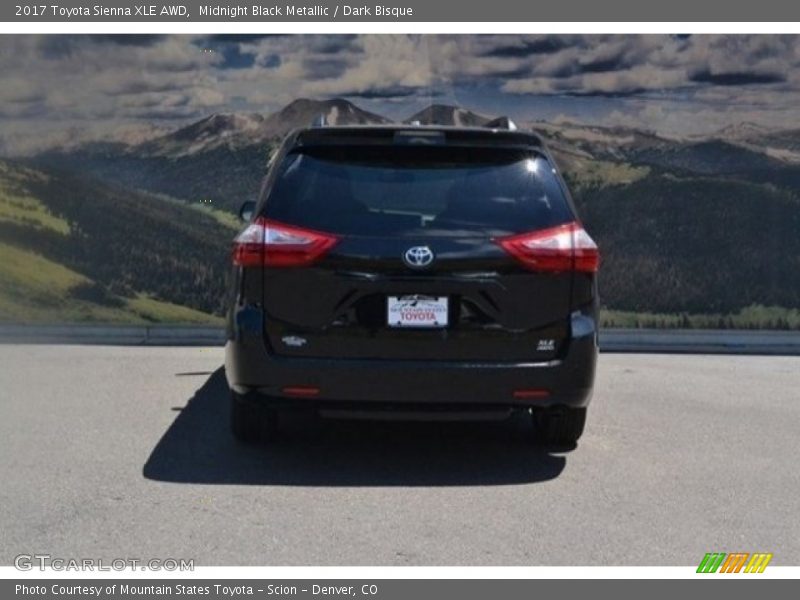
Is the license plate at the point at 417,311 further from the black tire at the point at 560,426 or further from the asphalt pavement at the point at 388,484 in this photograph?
Answer: the black tire at the point at 560,426

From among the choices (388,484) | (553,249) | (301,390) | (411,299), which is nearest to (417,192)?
(411,299)

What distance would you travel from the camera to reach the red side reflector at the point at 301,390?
6.71 m

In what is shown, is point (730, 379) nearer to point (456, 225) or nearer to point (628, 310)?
point (628, 310)

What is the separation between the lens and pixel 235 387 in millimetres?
6930

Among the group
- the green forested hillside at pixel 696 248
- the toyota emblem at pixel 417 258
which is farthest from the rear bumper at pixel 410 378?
the green forested hillside at pixel 696 248

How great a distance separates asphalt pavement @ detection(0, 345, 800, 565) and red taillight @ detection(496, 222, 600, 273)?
1.12 meters

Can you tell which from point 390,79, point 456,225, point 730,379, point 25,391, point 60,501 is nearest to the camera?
point 60,501

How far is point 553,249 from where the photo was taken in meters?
6.75

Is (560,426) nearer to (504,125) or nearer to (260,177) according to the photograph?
(504,125)

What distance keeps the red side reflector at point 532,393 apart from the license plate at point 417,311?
0.51 metres

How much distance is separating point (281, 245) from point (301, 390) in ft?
→ 2.39

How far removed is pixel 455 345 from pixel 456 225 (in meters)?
0.60

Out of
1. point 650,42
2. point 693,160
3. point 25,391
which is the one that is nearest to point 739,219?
point 693,160

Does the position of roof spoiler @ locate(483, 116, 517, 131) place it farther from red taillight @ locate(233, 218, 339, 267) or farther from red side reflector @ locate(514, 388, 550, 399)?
red side reflector @ locate(514, 388, 550, 399)
